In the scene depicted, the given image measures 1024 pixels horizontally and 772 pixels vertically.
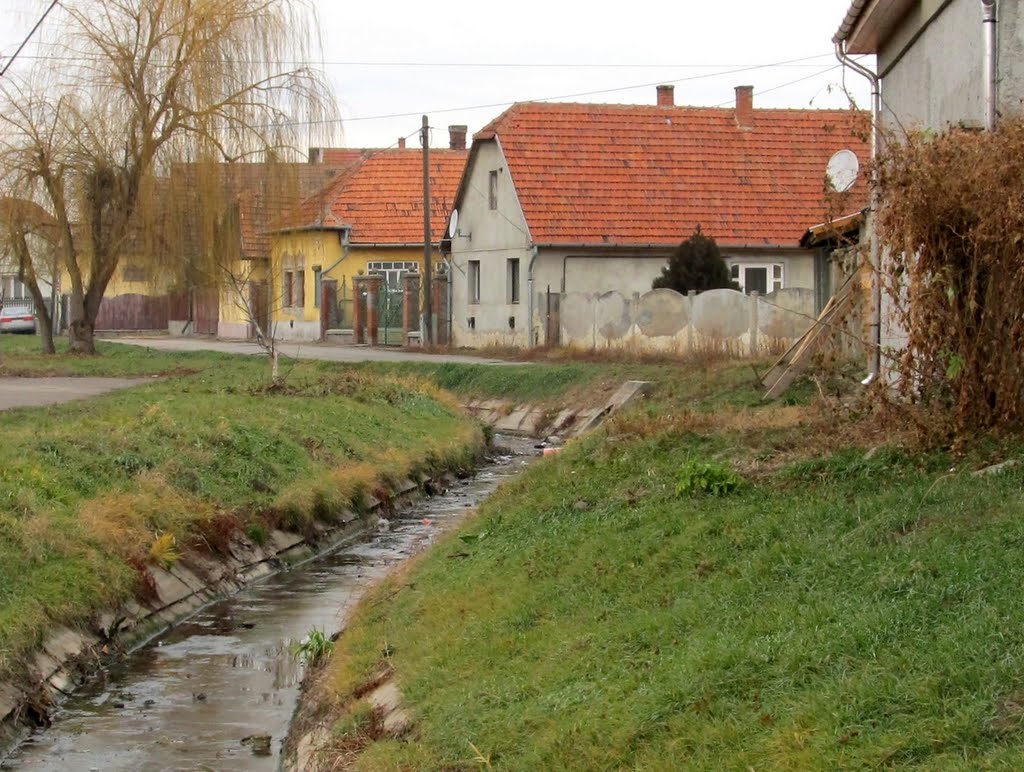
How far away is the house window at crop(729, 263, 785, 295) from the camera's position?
131ft

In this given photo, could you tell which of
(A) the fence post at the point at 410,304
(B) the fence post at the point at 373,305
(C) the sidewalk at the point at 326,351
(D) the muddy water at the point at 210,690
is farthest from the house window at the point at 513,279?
(D) the muddy water at the point at 210,690

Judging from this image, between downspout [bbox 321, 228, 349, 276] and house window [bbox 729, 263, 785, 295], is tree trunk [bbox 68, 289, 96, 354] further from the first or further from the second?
house window [bbox 729, 263, 785, 295]

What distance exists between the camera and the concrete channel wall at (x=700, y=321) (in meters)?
30.0

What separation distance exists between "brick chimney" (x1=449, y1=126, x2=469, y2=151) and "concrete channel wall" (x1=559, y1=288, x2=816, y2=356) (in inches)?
1153

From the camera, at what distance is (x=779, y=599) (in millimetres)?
7785

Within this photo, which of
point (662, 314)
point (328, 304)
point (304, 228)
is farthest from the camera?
point (328, 304)

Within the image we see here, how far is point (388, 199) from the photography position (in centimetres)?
5378

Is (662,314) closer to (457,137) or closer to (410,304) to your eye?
(410,304)

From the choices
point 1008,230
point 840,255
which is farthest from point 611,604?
point 840,255

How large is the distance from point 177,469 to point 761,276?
85.1 feet

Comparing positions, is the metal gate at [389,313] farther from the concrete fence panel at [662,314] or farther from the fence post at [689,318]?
the fence post at [689,318]

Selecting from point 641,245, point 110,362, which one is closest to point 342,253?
point 641,245

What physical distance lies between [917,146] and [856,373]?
8478mm

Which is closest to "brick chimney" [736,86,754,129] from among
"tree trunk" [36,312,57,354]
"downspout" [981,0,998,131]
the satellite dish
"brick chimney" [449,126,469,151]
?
"tree trunk" [36,312,57,354]
